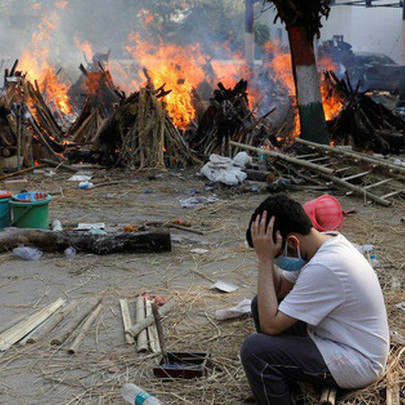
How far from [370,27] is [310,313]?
1325 inches

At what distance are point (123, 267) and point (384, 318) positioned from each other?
363cm

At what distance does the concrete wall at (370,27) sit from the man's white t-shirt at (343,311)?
105 ft

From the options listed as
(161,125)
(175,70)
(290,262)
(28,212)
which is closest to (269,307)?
(290,262)

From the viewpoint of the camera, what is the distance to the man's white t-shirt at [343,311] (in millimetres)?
3010

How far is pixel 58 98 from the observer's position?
20047 millimetres

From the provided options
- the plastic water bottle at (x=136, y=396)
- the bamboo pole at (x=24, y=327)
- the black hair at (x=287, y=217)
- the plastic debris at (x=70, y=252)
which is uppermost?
the black hair at (x=287, y=217)

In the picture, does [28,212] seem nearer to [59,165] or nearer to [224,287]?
[224,287]

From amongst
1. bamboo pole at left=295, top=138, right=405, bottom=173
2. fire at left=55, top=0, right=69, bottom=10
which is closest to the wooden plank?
bamboo pole at left=295, top=138, right=405, bottom=173

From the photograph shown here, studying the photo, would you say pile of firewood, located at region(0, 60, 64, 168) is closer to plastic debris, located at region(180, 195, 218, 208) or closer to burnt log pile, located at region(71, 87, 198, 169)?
burnt log pile, located at region(71, 87, 198, 169)

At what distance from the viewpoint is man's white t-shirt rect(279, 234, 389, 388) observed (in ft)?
9.87

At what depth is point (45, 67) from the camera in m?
24.4

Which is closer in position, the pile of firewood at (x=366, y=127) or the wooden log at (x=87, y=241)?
the wooden log at (x=87, y=241)

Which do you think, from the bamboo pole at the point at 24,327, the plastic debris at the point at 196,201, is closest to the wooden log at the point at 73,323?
the bamboo pole at the point at 24,327

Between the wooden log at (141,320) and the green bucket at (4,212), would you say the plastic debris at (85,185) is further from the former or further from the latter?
the wooden log at (141,320)
